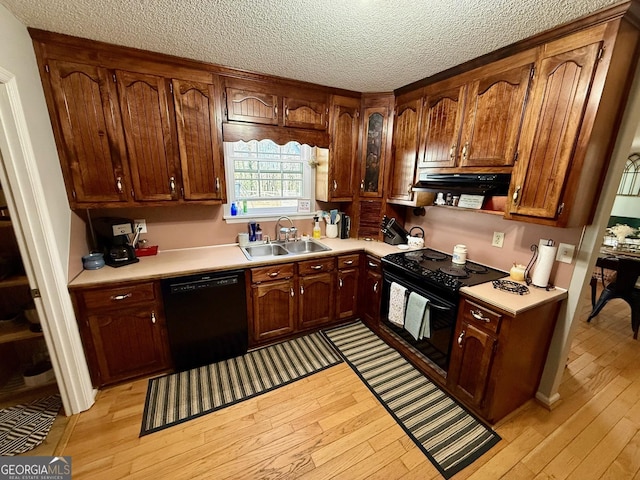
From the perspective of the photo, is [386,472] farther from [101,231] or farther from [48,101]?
[48,101]

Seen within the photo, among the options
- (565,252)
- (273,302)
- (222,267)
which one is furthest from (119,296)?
(565,252)

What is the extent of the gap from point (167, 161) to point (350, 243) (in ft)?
6.15

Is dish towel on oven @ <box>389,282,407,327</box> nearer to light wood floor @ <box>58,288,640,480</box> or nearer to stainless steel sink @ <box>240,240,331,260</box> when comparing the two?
light wood floor @ <box>58,288,640,480</box>

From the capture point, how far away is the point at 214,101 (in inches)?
83.6

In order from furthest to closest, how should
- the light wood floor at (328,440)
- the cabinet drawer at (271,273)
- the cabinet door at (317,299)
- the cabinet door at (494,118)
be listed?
the cabinet door at (317,299), the cabinet drawer at (271,273), the cabinet door at (494,118), the light wood floor at (328,440)

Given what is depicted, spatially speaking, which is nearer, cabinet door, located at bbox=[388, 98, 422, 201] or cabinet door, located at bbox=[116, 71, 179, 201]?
cabinet door, located at bbox=[116, 71, 179, 201]

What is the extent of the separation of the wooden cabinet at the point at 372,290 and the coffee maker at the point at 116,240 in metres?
2.10

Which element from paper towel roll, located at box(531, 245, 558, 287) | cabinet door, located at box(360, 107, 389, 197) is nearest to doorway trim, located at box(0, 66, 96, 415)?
cabinet door, located at box(360, 107, 389, 197)

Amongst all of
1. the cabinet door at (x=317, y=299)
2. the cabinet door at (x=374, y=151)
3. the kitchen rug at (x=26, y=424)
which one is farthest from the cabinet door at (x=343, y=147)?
the kitchen rug at (x=26, y=424)

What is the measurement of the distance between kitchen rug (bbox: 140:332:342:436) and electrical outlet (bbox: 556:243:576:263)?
1.86 metres

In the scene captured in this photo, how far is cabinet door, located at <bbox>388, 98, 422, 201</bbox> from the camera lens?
244 centimetres

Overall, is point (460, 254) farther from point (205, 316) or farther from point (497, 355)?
point (205, 316)

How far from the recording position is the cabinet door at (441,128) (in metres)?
2.07

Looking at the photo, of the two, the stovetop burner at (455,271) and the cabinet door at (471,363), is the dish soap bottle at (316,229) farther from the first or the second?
the cabinet door at (471,363)
